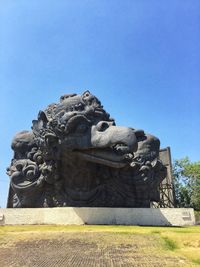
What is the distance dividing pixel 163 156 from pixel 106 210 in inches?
457

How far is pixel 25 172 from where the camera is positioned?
1252cm

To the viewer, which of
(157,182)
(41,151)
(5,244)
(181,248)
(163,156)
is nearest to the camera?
(181,248)

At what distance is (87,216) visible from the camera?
36.7 feet

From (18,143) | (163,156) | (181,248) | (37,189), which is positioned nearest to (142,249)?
(181,248)

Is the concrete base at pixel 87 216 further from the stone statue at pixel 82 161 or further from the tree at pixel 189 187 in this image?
the tree at pixel 189 187

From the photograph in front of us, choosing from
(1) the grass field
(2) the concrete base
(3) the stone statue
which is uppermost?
(3) the stone statue

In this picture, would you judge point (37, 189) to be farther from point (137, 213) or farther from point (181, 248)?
point (181, 248)

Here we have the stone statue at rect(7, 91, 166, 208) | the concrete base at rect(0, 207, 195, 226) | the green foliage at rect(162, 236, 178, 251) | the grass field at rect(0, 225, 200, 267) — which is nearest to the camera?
the grass field at rect(0, 225, 200, 267)

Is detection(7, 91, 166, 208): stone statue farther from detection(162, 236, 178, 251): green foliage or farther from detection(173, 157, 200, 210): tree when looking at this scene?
detection(173, 157, 200, 210): tree

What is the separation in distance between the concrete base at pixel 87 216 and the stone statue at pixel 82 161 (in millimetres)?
585

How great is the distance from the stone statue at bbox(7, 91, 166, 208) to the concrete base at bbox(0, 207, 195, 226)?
0.58 meters

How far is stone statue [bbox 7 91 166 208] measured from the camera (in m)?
10.8

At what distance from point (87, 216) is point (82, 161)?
2.26 m

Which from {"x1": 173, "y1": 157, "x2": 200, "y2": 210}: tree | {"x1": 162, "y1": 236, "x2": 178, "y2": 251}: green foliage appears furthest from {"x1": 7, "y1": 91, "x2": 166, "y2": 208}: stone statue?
{"x1": 173, "y1": 157, "x2": 200, "y2": 210}: tree
